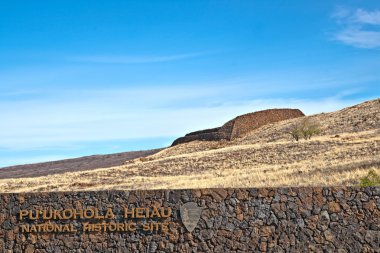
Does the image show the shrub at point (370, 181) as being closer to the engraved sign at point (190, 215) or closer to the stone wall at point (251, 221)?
the stone wall at point (251, 221)

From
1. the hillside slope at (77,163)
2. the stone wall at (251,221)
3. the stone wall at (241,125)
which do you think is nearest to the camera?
the stone wall at (251,221)

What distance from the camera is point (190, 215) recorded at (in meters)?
17.9

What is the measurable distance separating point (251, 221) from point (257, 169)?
790 inches

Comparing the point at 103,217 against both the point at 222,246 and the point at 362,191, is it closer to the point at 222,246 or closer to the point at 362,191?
the point at 222,246

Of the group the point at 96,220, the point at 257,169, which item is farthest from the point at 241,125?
the point at 96,220

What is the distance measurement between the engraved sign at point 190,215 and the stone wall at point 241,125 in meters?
49.5

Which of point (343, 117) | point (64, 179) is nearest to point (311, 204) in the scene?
point (64, 179)

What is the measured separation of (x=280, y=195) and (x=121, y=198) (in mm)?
4634

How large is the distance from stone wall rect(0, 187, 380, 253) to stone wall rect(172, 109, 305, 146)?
162ft

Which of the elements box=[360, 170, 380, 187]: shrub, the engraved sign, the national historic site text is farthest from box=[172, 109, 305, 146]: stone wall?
the engraved sign

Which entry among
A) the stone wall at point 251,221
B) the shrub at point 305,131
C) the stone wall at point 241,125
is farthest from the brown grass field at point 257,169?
the stone wall at point 241,125

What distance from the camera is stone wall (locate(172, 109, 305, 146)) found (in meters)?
68.4

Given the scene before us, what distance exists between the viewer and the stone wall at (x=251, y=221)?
56.7 ft

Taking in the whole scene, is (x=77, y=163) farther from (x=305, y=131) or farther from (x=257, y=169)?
(x=257, y=169)
